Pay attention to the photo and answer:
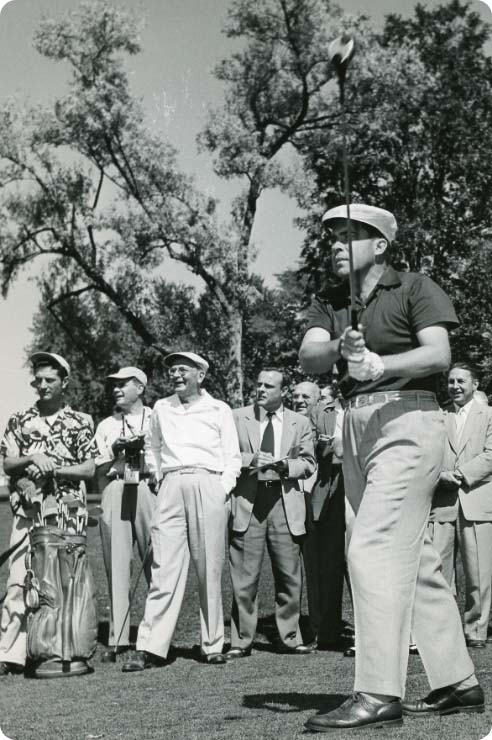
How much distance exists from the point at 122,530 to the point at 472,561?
2.75 m

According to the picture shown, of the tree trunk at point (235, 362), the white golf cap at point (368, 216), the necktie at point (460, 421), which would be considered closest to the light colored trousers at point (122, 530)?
the necktie at point (460, 421)

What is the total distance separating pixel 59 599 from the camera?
22.8 ft

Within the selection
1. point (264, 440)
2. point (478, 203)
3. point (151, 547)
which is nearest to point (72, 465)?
point (151, 547)

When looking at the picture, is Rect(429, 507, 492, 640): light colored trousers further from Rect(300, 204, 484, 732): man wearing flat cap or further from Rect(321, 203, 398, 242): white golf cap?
Rect(321, 203, 398, 242): white golf cap

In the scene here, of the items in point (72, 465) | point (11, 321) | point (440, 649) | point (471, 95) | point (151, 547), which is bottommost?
point (440, 649)

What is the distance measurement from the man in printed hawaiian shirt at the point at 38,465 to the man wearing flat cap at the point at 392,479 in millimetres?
3114

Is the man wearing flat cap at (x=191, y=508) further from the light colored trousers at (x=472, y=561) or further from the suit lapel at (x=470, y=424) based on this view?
the suit lapel at (x=470, y=424)

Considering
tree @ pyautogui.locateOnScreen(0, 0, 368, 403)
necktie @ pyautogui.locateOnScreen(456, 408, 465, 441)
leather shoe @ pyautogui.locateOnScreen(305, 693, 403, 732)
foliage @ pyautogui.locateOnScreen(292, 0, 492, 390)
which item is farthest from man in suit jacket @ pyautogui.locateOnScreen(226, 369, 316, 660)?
tree @ pyautogui.locateOnScreen(0, 0, 368, 403)

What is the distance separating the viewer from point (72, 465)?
7172mm

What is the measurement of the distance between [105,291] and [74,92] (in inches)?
209

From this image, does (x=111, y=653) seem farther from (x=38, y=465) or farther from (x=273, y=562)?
(x=38, y=465)

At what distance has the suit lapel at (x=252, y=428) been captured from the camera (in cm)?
814

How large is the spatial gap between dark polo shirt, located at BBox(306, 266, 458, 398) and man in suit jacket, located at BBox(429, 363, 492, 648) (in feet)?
11.2

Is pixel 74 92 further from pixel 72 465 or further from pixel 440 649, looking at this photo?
pixel 440 649
